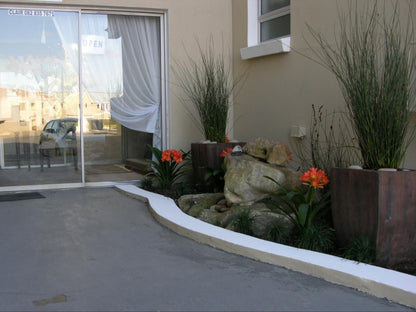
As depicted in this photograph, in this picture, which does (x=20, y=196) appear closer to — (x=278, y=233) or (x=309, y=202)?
(x=278, y=233)

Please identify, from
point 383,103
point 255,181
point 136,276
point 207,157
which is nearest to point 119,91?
point 207,157

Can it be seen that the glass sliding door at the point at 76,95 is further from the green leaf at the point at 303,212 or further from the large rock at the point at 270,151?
the green leaf at the point at 303,212

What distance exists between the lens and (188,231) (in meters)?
3.81

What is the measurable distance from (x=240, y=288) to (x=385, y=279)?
840 millimetres

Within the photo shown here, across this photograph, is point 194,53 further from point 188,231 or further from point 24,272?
point 24,272

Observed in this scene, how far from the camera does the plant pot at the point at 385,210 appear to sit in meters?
2.99

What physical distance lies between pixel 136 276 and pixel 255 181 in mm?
1664

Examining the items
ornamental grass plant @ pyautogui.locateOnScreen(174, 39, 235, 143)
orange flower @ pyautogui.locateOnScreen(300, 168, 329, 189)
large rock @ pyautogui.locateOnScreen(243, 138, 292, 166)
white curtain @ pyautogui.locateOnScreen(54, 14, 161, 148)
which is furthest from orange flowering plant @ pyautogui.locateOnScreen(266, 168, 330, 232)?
white curtain @ pyautogui.locateOnScreen(54, 14, 161, 148)

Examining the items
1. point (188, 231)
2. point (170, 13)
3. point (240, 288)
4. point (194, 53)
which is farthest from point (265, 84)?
point (240, 288)

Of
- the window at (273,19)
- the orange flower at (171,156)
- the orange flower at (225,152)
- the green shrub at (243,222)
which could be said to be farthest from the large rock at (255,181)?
the window at (273,19)

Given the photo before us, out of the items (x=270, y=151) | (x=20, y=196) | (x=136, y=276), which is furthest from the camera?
(x=20, y=196)

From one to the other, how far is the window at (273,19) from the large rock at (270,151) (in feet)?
A: 5.41

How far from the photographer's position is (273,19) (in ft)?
18.9

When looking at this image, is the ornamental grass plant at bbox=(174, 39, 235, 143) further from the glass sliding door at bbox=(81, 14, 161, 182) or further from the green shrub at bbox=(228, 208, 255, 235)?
the green shrub at bbox=(228, 208, 255, 235)
